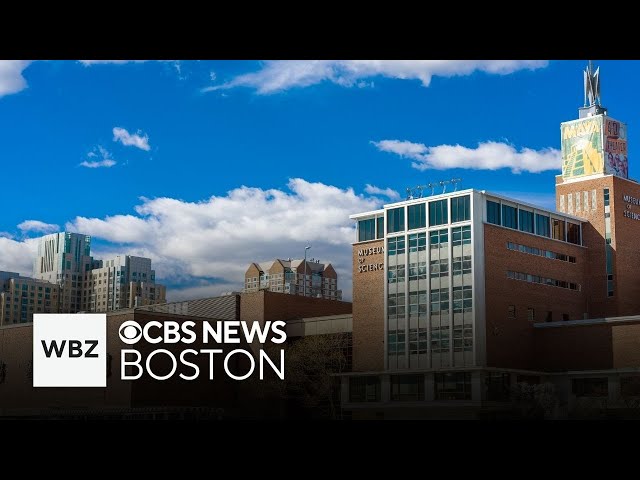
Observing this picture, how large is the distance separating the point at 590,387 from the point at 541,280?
7425 mm

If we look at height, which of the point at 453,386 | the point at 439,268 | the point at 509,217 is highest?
the point at 509,217

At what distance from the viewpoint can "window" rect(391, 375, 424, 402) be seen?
48562 mm

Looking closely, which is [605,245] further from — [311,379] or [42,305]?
[42,305]

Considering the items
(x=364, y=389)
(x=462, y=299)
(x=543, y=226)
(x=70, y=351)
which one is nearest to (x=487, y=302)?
(x=462, y=299)

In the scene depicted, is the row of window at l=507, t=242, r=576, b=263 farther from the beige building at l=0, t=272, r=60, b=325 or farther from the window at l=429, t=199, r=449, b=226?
the beige building at l=0, t=272, r=60, b=325

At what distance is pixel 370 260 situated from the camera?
53031 millimetres

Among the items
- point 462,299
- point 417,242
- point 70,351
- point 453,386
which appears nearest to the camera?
point 453,386

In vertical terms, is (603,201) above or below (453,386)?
above

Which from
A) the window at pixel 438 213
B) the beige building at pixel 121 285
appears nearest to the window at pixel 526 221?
the window at pixel 438 213

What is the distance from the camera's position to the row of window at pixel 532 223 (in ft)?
164

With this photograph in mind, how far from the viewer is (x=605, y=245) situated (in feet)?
181

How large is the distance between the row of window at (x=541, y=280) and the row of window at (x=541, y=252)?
136 centimetres

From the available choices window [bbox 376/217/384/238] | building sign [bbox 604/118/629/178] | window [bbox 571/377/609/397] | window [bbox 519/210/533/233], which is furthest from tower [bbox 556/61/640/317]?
window [bbox 376/217/384/238]

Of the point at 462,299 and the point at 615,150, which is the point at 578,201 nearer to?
the point at 615,150
